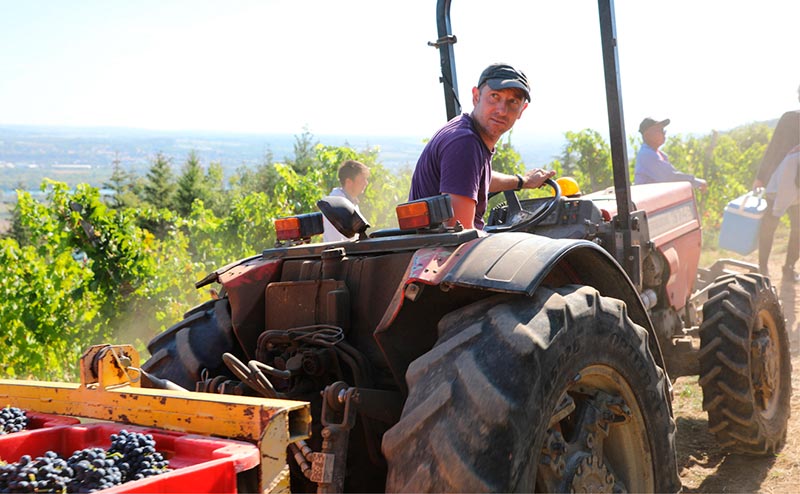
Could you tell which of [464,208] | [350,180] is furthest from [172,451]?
[350,180]

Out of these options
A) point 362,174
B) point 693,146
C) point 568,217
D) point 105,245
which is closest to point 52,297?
point 105,245

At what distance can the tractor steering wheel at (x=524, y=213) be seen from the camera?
4.21 m

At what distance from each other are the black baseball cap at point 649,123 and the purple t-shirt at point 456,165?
4922 millimetres

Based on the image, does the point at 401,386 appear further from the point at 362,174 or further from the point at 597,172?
the point at 597,172

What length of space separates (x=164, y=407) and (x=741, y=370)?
313 centimetres

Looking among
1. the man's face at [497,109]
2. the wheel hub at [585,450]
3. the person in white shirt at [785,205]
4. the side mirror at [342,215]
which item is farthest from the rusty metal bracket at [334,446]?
the person in white shirt at [785,205]

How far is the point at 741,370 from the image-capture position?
4.11 metres

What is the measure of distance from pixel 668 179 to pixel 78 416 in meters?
6.28

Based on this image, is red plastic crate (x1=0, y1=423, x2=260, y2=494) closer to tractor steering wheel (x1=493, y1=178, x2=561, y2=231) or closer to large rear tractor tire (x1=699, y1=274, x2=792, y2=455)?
tractor steering wheel (x1=493, y1=178, x2=561, y2=231)

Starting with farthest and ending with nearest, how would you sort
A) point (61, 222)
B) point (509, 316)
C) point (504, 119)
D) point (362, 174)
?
point (61, 222), point (362, 174), point (504, 119), point (509, 316)

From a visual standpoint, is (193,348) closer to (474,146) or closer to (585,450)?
(474,146)

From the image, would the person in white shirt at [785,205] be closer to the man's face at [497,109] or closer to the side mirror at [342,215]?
the man's face at [497,109]

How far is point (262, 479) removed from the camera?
6.51 feet

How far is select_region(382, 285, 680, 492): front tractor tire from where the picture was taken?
207 cm
